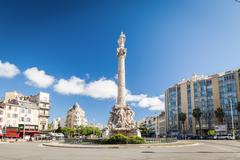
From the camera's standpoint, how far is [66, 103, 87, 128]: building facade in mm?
145125

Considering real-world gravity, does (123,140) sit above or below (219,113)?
below

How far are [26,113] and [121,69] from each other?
45.9 m

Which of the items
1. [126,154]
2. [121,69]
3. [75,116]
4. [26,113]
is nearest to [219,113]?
[121,69]

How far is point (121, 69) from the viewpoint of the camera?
182ft

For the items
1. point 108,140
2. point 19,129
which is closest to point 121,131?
point 108,140

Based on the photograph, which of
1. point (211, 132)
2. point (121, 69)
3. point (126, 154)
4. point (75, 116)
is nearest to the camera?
point (126, 154)

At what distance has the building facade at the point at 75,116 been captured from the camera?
145 m

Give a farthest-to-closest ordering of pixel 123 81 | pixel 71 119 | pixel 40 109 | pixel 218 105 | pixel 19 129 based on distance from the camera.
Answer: pixel 71 119 → pixel 218 105 → pixel 40 109 → pixel 19 129 → pixel 123 81

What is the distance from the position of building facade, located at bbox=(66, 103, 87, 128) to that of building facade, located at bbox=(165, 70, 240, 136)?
159 feet

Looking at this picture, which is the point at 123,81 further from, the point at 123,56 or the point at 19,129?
the point at 19,129

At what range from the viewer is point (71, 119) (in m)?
147

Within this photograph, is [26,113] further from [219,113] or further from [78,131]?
[219,113]

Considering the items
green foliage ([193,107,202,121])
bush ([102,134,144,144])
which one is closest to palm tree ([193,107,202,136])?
green foliage ([193,107,202,121])

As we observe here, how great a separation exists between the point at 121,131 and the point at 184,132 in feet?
237
